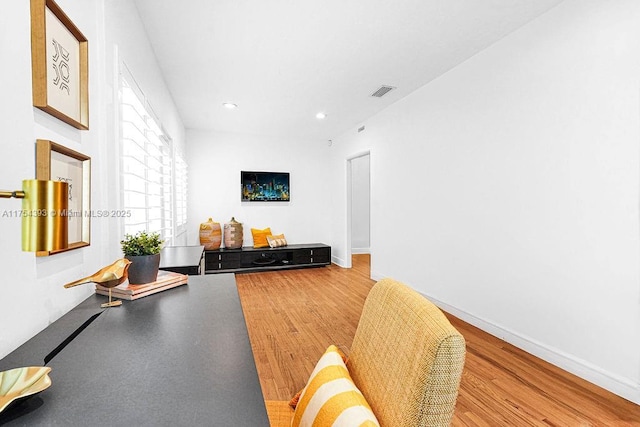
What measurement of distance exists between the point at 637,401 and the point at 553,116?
73.2 inches

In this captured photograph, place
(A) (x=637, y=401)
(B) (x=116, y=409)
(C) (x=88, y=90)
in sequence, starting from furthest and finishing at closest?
(A) (x=637, y=401) < (C) (x=88, y=90) < (B) (x=116, y=409)

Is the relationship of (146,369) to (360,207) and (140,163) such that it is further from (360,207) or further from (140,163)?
(360,207)

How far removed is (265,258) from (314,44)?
3.69 m

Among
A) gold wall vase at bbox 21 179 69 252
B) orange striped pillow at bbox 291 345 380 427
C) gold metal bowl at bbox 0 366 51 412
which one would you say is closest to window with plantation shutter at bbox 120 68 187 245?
gold metal bowl at bbox 0 366 51 412

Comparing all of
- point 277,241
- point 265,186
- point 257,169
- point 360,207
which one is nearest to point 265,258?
point 277,241

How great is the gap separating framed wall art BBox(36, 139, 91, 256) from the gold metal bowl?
435 millimetres

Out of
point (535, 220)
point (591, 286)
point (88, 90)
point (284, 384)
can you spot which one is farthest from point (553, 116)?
point (88, 90)

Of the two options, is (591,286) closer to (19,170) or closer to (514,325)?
(514,325)

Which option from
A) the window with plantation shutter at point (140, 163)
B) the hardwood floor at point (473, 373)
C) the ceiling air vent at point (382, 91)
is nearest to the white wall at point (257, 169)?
the window with plantation shutter at point (140, 163)

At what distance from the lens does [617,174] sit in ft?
6.25

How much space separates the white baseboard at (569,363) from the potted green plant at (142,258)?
267 cm

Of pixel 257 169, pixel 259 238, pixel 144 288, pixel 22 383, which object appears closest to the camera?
pixel 22 383

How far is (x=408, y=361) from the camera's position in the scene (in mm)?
627

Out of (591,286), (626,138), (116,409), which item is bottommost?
(591,286)
